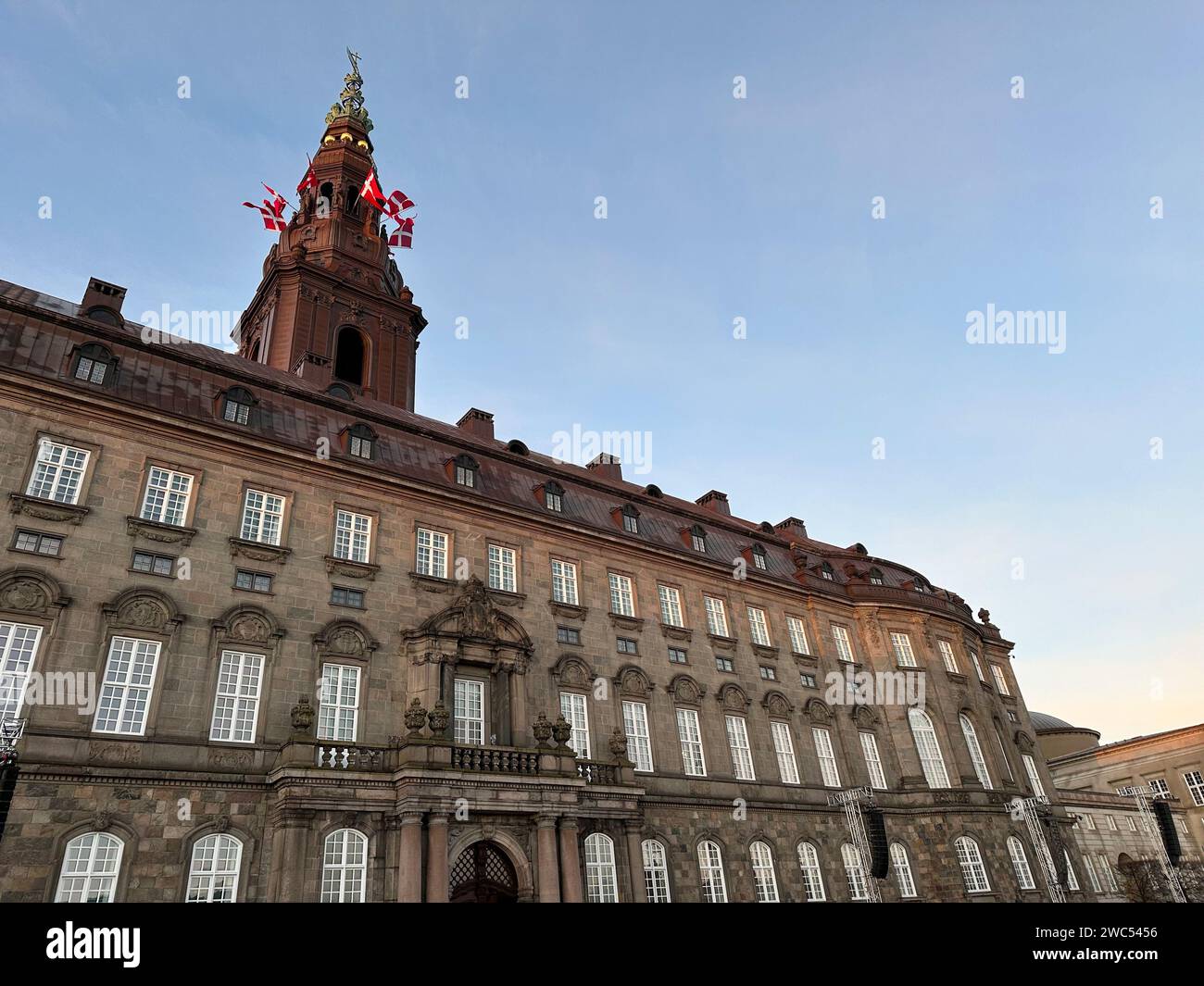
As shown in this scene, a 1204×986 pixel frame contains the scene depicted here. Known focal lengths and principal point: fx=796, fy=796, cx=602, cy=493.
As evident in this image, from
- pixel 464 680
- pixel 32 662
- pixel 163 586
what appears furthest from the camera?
pixel 464 680

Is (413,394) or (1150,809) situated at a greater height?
(413,394)

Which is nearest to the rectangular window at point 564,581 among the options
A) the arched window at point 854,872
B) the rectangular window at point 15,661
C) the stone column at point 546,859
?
the stone column at point 546,859

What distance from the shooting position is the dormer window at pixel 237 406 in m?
27.7

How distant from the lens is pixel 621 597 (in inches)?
1371

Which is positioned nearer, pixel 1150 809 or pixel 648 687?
pixel 648 687

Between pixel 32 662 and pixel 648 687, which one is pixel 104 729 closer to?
pixel 32 662

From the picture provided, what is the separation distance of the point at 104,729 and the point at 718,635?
2440cm

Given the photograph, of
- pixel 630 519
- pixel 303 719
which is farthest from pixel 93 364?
pixel 630 519

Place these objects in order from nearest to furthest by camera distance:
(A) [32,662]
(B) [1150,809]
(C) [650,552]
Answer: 1. (A) [32,662]
2. (C) [650,552]
3. (B) [1150,809]

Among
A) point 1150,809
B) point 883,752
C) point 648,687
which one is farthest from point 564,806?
point 1150,809

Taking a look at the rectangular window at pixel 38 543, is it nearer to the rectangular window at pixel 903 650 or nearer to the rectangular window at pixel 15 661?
the rectangular window at pixel 15 661

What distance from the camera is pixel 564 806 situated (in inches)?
972

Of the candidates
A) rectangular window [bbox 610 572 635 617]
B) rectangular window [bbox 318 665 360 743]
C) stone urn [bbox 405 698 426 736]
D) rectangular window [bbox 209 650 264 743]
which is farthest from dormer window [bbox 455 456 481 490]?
Result: stone urn [bbox 405 698 426 736]

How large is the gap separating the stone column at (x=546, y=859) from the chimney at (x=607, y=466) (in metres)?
24.7
